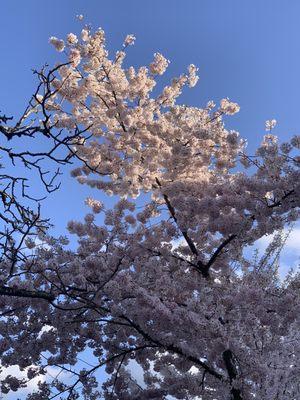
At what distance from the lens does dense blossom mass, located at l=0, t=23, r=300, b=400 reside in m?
8.24

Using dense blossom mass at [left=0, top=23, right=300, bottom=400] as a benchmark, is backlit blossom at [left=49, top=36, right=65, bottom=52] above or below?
above

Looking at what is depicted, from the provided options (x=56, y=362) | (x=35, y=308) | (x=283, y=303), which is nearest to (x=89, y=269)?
(x=35, y=308)

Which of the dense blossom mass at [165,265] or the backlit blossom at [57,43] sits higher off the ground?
the backlit blossom at [57,43]

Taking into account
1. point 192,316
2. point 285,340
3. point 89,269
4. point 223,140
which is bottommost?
point 192,316

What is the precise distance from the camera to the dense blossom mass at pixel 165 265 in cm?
824

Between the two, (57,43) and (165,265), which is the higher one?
(57,43)

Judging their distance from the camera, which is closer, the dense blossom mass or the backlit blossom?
the dense blossom mass

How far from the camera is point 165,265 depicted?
10.1m

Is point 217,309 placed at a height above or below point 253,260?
below

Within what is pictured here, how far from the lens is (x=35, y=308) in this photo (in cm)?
926

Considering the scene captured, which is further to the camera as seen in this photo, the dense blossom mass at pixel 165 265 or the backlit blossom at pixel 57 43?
the backlit blossom at pixel 57 43

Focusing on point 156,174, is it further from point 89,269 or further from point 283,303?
point 283,303

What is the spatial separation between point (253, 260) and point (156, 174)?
112 inches

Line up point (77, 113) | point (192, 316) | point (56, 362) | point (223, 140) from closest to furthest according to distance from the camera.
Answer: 1. point (192, 316)
2. point (56, 362)
3. point (223, 140)
4. point (77, 113)
